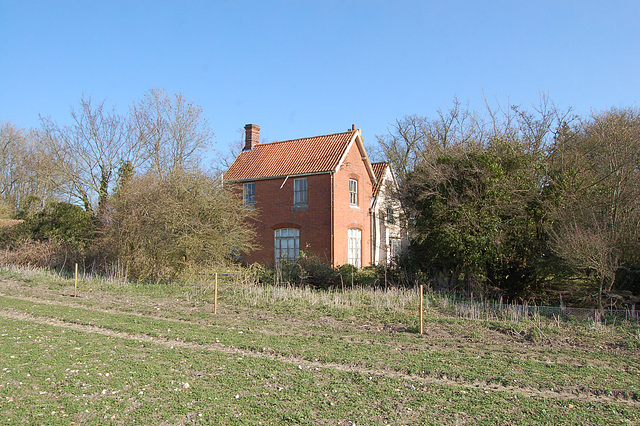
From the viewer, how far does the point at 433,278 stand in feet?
57.7

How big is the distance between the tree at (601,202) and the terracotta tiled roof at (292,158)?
12564 mm

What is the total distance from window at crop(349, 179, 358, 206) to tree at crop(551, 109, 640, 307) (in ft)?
41.8

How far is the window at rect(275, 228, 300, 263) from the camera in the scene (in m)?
26.5

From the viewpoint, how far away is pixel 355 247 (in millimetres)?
27750

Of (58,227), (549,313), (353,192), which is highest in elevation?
(353,192)

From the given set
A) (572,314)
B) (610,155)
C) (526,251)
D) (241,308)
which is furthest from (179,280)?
(610,155)

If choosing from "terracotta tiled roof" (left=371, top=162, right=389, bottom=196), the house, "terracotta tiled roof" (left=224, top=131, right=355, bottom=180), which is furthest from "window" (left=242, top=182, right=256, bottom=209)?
"terracotta tiled roof" (left=371, top=162, right=389, bottom=196)

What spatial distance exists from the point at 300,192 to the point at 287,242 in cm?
271

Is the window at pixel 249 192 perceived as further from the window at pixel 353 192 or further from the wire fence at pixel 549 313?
the wire fence at pixel 549 313

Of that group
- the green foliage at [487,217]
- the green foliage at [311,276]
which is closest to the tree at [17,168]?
the green foliage at [311,276]

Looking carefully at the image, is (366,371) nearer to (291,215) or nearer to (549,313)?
(549,313)

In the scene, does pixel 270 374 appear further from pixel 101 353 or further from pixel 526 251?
pixel 526 251

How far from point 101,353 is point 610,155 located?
1372 cm

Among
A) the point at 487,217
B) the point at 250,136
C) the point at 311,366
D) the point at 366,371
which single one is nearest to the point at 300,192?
the point at 250,136
